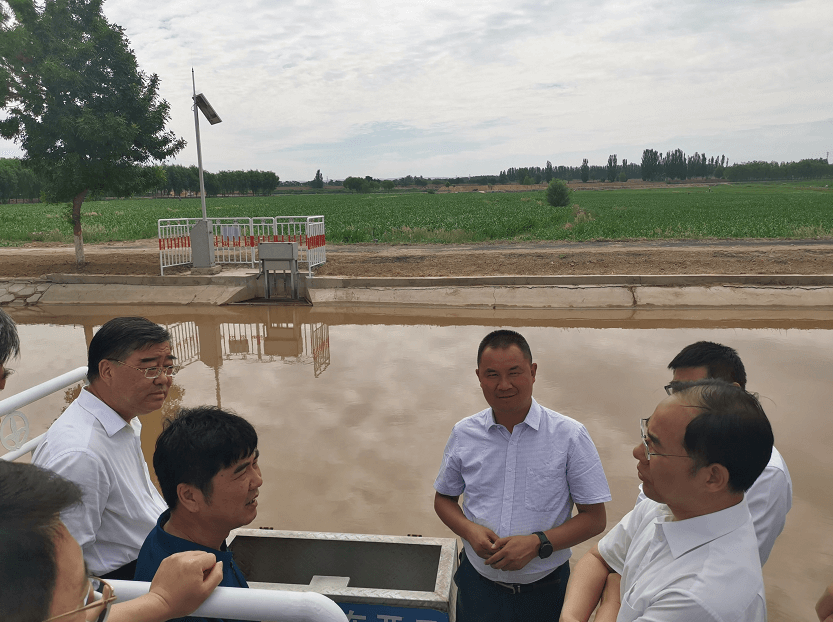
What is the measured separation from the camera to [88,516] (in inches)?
88.5

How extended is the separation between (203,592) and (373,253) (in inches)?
718

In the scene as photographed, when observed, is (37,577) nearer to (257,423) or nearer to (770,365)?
(257,423)

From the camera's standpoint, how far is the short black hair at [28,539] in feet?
3.04

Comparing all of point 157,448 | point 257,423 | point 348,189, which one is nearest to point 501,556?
point 157,448

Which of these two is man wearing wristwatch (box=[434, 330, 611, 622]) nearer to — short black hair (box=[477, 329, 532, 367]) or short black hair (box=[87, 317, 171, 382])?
short black hair (box=[477, 329, 532, 367])

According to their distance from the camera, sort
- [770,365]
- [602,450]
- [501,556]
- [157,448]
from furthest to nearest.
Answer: [770,365]
[602,450]
[501,556]
[157,448]

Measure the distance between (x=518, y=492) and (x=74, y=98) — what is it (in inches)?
677

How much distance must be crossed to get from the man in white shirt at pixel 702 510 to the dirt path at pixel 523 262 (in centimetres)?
1344

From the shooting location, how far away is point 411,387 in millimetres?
7969

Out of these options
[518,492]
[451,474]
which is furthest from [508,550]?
Answer: [451,474]

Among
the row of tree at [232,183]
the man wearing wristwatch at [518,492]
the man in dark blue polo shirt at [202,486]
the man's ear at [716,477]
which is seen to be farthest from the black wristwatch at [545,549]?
the row of tree at [232,183]

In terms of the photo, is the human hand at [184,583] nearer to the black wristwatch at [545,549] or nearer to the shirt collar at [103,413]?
the shirt collar at [103,413]

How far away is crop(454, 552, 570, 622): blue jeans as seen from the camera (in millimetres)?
2666

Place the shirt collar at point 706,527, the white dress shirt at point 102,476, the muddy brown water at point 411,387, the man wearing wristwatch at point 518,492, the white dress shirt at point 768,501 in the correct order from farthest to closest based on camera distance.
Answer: the muddy brown water at point 411,387
the man wearing wristwatch at point 518,492
the white dress shirt at point 102,476
the white dress shirt at point 768,501
the shirt collar at point 706,527
